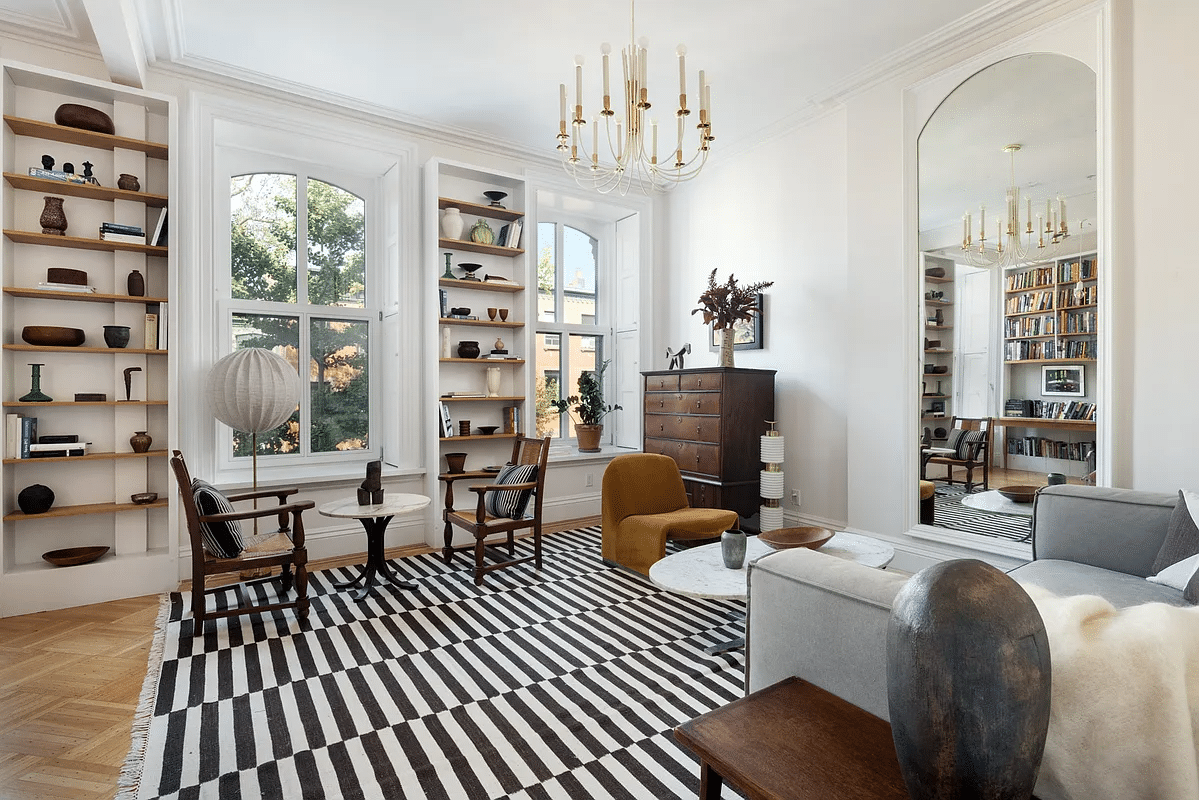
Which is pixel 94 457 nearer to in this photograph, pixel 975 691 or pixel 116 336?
pixel 116 336

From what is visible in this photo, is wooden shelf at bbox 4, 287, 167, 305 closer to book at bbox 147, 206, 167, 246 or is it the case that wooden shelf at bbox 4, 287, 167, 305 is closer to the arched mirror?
book at bbox 147, 206, 167, 246

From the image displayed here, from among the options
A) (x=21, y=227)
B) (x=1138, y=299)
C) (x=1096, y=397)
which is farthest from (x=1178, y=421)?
(x=21, y=227)

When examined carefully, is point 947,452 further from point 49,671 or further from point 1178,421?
point 49,671

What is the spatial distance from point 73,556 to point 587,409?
387cm

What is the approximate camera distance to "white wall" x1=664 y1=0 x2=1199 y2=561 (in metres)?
2.82

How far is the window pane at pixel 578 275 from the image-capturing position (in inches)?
240

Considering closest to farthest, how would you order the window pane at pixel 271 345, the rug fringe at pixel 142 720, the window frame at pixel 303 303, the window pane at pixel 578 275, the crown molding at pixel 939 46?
the rug fringe at pixel 142 720
the crown molding at pixel 939 46
the window frame at pixel 303 303
the window pane at pixel 271 345
the window pane at pixel 578 275

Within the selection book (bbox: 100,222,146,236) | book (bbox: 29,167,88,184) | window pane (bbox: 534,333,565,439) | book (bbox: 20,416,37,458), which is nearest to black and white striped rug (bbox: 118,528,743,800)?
book (bbox: 20,416,37,458)

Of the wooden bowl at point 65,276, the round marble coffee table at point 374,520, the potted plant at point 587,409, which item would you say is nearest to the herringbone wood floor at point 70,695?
the round marble coffee table at point 374,520

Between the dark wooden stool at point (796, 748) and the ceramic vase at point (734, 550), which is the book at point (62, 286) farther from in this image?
the dark wooden stool at point (796, 748)

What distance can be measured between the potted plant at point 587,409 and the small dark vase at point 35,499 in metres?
3.64

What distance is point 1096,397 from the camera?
3.06 m

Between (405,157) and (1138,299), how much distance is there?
192 inches

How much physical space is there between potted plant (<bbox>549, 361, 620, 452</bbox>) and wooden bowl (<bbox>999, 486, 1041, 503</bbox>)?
3.33 m
